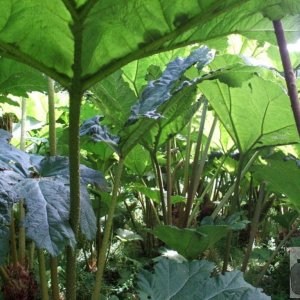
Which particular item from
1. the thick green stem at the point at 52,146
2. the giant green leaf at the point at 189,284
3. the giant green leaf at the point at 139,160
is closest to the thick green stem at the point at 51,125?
the thick green stem at the point at 52,146

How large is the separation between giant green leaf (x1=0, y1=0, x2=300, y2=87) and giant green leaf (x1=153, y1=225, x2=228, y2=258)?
54 centimetres

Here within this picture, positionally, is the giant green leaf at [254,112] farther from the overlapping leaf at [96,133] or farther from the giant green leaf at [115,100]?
the overlapping leaf at [96,133]

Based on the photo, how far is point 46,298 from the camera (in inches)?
40.0

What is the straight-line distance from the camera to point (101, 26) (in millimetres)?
678

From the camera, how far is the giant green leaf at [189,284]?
3.15ft

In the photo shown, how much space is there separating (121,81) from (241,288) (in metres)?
0.63

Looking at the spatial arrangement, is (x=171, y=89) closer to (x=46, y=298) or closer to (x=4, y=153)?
(x=4, y=153)

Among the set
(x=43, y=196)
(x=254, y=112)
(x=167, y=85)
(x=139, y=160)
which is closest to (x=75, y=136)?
(x=43, y=196)

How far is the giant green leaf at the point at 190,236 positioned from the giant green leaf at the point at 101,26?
21.1 inches

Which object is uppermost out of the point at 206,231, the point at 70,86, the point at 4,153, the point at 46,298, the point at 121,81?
the point at 121,81

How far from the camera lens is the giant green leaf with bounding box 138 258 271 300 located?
3.15 feet

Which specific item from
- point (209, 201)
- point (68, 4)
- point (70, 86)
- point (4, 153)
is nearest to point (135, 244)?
point (209, 201)

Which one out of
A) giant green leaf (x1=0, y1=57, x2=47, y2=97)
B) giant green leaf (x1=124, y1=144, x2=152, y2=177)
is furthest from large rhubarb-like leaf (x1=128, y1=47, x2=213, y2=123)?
giant green leaf (x1=124, y1=144, x2=152, y2=177)

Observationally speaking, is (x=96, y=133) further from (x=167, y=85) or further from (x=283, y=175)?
(x=283, y=175)
